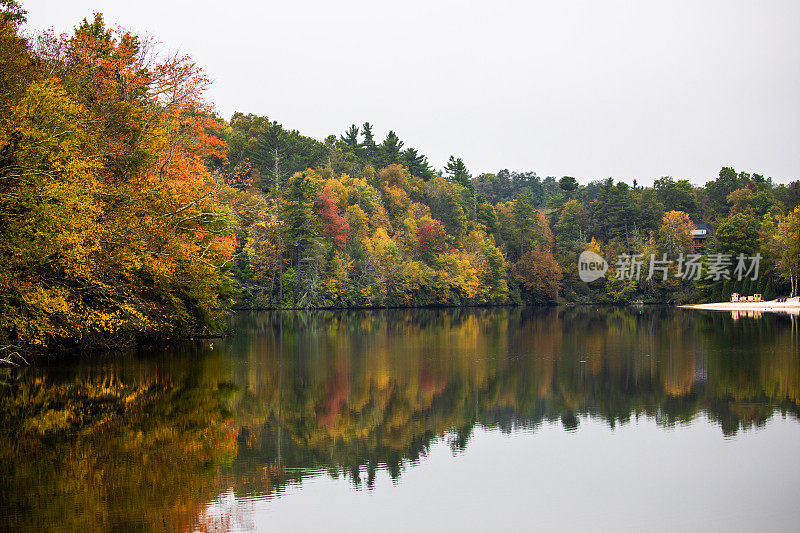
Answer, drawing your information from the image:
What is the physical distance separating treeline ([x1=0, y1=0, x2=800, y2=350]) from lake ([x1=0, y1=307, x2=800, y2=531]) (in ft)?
9.68

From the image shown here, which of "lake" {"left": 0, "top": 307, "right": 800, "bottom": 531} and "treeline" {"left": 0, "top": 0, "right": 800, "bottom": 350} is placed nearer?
"lake" {"left": 0, "top": 307, "right": 800, "bottom": 531}

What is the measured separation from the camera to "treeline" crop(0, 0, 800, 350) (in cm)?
1738

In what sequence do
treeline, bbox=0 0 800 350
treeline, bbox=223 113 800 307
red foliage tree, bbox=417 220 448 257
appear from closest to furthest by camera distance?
treeline, bbox=0 0 800 350 < treeline, bbox=223 113 800 307 < red foliage tree, bbox=417 220 448 257

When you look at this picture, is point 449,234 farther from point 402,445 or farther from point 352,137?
point 402,445

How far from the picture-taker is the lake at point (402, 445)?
7918 mm

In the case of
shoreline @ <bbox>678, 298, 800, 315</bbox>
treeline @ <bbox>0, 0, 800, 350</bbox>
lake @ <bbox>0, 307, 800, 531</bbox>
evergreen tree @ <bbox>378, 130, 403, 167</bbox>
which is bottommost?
shoreline @ <bbox>678, 298, 800, 315</bbox>

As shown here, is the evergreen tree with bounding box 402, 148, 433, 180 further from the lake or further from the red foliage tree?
the lake

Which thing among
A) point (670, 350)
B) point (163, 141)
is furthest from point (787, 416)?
point (163, 141)

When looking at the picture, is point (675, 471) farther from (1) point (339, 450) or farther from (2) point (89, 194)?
(2) point (89, 194)

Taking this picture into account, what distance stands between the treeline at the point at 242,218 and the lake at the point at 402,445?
295 centimetres

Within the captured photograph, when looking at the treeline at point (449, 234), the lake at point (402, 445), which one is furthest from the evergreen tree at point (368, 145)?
the lake at point (402, 445)

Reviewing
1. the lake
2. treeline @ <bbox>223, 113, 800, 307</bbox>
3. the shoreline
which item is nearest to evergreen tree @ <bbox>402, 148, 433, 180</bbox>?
treeline @ <bbox>223, 113, 800, 307</bbox>

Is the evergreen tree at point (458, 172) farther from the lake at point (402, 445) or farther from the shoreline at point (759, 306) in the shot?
the lake at point (402, 445)

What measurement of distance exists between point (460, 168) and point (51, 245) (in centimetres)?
7551
